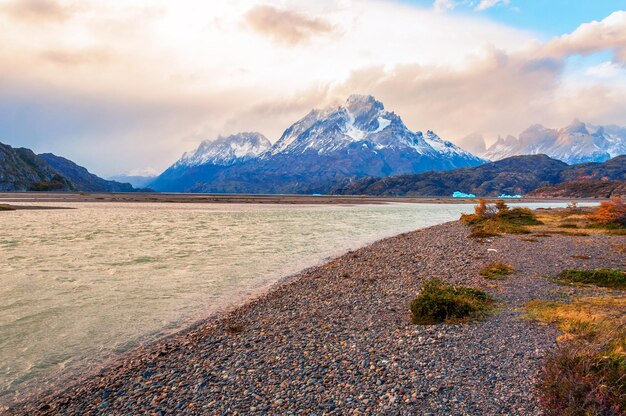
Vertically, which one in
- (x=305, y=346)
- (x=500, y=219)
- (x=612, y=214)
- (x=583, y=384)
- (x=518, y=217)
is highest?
(x=583, y=384)

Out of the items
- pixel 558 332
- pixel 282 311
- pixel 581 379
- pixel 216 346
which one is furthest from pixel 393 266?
pixel 581 379

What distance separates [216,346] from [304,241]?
103 ft

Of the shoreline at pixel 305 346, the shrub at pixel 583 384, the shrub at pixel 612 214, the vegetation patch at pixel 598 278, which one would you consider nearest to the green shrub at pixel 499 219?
the shrub at pixel 612 214

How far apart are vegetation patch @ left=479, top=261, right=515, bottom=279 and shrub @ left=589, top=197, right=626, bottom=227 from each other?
128 ft

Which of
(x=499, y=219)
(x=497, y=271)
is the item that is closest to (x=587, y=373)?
(x=497, y=271)

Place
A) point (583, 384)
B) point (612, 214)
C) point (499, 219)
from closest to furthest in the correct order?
point (583, 384) → point (612, 214) → point (499, 219)

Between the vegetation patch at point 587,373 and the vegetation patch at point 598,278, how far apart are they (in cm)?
861

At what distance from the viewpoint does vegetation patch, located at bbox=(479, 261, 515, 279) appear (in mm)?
22578

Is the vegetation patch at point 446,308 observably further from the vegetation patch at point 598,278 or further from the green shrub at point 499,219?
the green shrub at point 499,219

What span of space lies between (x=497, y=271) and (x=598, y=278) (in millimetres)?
4929

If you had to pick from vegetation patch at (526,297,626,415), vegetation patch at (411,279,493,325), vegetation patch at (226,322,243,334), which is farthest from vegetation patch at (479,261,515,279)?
vegetation patch at (226,322,243,334)

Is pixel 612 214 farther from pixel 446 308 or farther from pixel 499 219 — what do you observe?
pixel 446 308

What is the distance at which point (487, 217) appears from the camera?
213 ft

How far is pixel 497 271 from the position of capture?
922 inches
